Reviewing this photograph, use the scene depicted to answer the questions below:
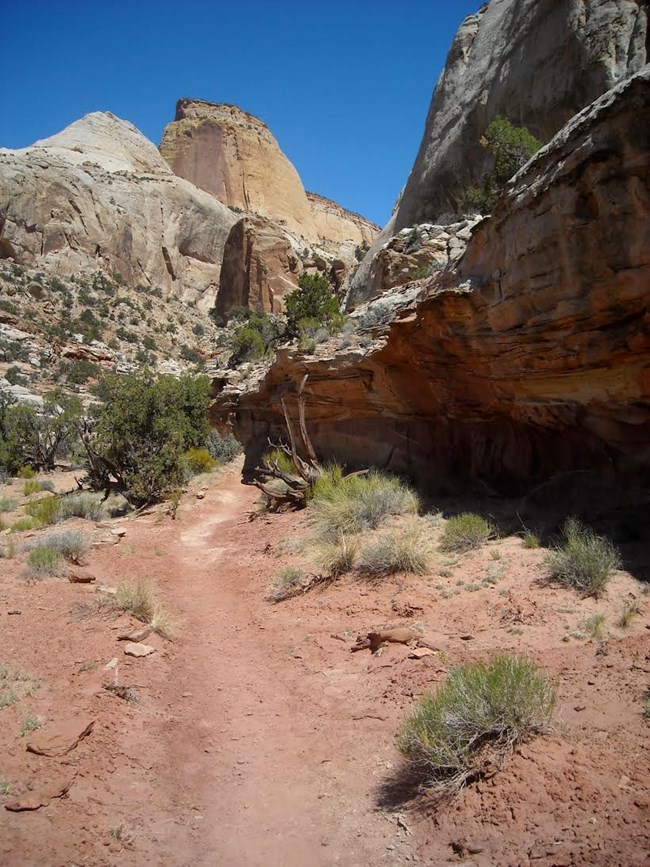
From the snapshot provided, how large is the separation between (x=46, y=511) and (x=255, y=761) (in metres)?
10.6

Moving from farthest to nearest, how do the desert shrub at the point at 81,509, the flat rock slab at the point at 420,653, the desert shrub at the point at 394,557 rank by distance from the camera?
the desert shrub at the point at 81,509 < the desert shrub at the point at 394,557 < the flat rock slab at the point at 420,653

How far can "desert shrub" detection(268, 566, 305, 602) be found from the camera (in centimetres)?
809

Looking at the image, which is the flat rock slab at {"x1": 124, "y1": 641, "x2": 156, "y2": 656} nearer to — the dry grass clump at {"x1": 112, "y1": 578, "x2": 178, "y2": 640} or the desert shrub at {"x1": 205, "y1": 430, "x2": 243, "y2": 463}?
the dry grass clump at {"x1": 112, "y1": 578, "x2": 178, "y2": 640}

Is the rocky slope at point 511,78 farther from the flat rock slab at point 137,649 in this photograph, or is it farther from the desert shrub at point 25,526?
the flat rock slab at point 137,649

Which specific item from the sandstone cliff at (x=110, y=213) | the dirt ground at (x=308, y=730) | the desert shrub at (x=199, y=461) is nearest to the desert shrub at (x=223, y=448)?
the desert shrub at (x=199, y=461)

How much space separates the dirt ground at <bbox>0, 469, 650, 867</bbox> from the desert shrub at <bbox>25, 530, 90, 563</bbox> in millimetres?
1653

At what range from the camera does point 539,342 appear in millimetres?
8016

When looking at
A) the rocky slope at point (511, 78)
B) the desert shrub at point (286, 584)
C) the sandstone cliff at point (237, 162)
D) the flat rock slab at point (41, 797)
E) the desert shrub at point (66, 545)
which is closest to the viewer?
the flat rock slab at point (41, 797)

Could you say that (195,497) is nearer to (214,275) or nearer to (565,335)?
(565,335)

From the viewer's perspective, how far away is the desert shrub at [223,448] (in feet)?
66.4

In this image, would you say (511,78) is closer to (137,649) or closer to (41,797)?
(137,649)

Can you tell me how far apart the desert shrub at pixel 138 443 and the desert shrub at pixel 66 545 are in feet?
18.3

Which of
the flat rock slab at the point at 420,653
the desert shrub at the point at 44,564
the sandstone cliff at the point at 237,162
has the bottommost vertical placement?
the flat rock slab at the point at 420,653

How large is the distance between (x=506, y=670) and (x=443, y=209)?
1845 cm
